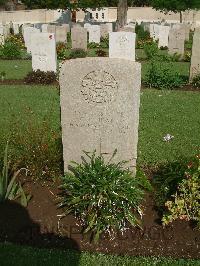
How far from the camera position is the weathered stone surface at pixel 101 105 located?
4.57m

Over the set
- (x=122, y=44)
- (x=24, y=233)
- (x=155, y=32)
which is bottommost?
(x=24, y=233)

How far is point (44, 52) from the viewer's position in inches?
539

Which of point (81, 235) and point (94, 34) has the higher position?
point (94, 34)

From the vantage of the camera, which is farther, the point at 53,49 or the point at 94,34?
the point at 94,34

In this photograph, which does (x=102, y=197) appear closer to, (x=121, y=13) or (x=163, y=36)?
(x=163, y=36)

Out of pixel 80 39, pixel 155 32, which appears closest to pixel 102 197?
pixel 80 39

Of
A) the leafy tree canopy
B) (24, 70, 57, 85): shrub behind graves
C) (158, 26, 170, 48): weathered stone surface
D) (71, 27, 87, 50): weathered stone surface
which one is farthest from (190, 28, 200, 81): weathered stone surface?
the leafy tree canopy

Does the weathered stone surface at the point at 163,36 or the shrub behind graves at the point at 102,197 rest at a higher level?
the weathered stone surface at the point at 163,36

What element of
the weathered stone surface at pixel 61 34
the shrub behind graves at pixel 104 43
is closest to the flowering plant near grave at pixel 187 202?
the shrub behind graves at pixel 104 43

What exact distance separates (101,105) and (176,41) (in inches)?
627

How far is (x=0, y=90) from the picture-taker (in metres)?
12.1

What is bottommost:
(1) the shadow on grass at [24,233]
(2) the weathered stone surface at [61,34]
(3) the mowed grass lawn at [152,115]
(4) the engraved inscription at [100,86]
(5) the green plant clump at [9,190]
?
(1) the shadow on grass at [24,233]

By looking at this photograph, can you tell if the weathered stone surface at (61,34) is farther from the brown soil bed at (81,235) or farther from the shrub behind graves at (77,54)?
the brown soil bed at (81,235)

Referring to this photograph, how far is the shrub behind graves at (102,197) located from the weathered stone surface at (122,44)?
30.9 ft
